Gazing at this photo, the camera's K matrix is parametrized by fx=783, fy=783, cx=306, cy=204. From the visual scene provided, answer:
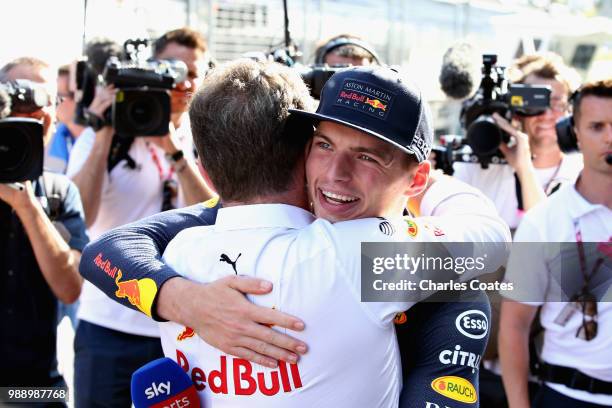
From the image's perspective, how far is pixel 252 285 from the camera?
162 centimetres

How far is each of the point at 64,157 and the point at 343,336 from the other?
141 inches

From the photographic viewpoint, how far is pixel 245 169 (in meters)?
1.74

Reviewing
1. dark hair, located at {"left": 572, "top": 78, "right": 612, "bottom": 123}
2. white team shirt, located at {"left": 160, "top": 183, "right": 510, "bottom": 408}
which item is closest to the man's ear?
white team shirt, located at {"left": 160, "top": 183, "right": 510, "bottom": 408}

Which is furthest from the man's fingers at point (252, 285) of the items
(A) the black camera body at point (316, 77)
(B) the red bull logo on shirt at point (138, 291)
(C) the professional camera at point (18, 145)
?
(C) the professional camera at point (18, 145)

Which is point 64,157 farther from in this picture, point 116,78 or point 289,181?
point 289,181

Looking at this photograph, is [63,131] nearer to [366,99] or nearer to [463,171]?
[463,171]

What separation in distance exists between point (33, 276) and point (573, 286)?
6.83 ft

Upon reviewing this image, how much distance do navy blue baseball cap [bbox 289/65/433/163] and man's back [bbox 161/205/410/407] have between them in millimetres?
200

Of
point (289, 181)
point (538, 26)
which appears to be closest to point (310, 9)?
point (538, 26)

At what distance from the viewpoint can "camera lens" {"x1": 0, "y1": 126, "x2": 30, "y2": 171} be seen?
286cm

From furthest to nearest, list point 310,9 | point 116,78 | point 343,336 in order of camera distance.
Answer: point 310,9, point 116,78, point 343,336

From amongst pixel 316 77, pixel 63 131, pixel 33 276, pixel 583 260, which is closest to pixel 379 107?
pixel 316 77

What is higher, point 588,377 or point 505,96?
point 505,96

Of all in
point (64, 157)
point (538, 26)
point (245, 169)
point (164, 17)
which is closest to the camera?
point (245, 169)
